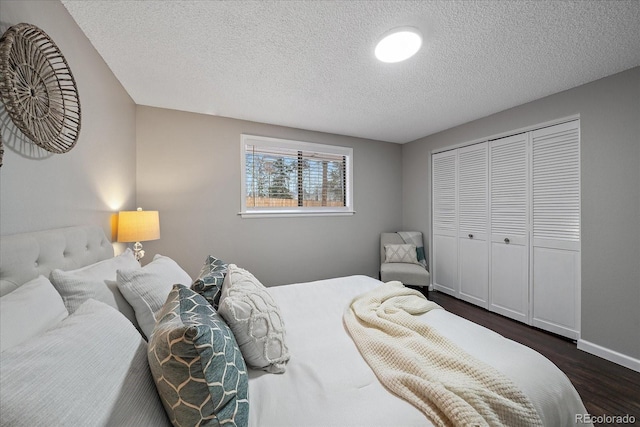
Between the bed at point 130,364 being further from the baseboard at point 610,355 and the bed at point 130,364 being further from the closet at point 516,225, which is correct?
the closet at point 516,225

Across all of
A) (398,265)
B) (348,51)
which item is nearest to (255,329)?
(348,51)

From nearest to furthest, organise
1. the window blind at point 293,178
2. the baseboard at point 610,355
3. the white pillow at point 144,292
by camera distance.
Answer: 1. the white pillow at point 144,292
2. the baseboard at point 610,355
3. the window blind at point 293,178

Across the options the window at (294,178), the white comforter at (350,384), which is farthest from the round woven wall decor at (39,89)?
the window at (294,178)

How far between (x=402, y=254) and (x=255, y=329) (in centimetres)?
306

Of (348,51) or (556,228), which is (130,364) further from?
(556,228)

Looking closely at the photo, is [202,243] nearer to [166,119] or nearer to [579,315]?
[166,119]

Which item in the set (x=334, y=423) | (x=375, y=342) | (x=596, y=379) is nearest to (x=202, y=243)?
(x=375, y=342)

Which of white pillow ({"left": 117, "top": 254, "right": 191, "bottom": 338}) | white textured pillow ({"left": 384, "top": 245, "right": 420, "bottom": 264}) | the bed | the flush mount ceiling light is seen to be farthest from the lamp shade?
white textured pillow ({"left": 384, "top": 245, "right": 420, "bottom": 264})

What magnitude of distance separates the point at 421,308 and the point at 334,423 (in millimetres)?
1039

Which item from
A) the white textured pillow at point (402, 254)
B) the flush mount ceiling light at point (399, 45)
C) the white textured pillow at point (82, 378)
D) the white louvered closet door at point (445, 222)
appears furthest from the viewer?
the white textured pillow at point (402, 254)

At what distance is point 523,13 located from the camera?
4.94ft

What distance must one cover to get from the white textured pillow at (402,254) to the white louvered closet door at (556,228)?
1.38m

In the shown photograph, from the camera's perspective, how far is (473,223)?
340cm

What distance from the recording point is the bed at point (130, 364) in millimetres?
579
